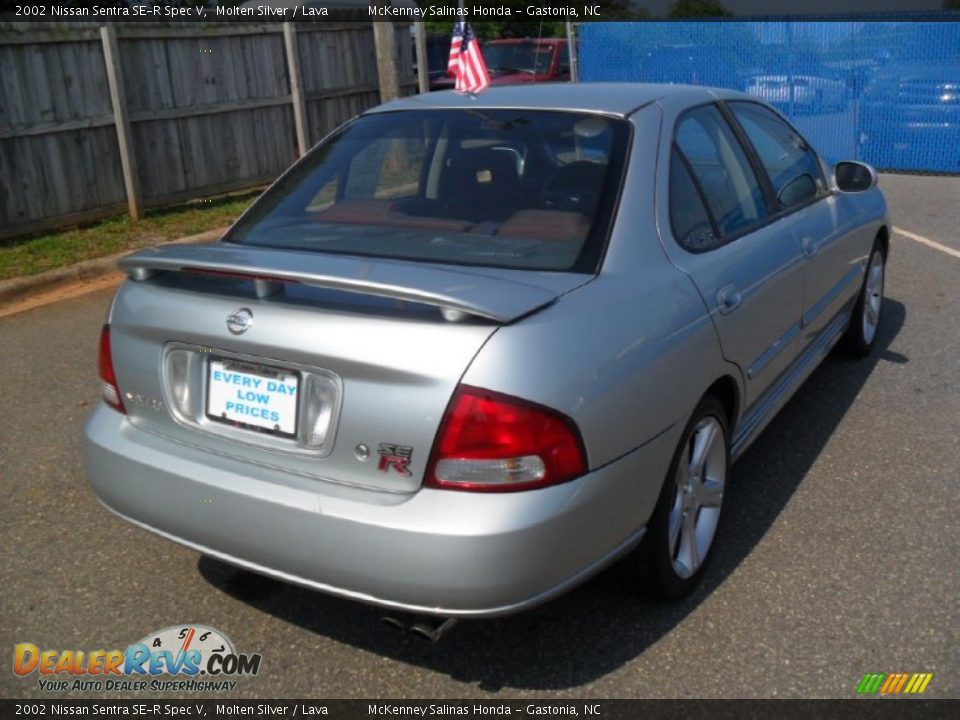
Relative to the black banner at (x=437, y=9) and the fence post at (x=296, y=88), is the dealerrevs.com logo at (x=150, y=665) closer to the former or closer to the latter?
the fence post at (x=296, y=88)

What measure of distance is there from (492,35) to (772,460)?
27130mm

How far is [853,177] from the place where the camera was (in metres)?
4.50

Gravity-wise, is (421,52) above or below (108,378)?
above

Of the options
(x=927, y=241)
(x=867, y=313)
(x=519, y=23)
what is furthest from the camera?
(x=519, y=23)

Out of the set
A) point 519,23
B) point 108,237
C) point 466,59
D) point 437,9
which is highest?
point 437,9

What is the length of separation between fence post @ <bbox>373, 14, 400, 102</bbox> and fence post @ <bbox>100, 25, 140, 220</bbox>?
2984mm

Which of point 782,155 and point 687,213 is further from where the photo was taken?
point 782,155

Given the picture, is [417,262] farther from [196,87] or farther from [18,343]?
[196,87]

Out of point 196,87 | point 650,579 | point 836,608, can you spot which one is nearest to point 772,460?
point 836,608

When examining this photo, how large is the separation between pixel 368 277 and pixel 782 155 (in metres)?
2.53

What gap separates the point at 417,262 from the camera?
2887 mm

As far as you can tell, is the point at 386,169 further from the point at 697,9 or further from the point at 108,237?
the point at 697,9

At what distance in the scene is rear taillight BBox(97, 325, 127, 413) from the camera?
9.64 ft

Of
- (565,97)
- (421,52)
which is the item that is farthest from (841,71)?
(565,97)
